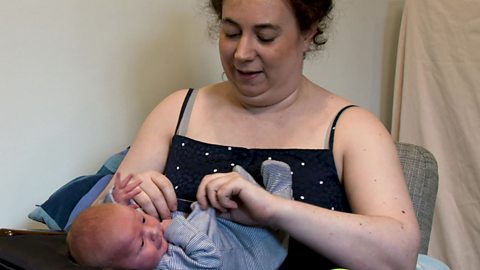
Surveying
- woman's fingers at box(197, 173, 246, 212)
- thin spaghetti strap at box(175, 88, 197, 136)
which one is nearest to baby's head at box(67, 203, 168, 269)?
woman's fingers at box(197, 173, 246, 212)

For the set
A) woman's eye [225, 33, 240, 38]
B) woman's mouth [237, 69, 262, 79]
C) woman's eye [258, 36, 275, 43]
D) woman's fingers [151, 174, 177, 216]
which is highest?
woman's eye [225, 33, 240, 38]

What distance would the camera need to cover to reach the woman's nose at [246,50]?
113cm

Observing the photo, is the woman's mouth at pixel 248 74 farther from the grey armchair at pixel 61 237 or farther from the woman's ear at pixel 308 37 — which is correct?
the grey armchair at pixel 61 237

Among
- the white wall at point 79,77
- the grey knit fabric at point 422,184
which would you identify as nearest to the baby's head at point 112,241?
the white wall at point 79,77

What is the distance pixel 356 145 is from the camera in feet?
3.67

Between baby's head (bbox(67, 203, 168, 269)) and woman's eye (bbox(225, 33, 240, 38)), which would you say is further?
woman's eye (bbox(225, 33, 240, 38))

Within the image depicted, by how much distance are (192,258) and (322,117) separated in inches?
18.1

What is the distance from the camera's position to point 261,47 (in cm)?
114

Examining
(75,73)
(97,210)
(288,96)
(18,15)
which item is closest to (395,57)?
(288,96)

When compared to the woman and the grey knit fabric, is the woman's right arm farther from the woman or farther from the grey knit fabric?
the grey knit fabric

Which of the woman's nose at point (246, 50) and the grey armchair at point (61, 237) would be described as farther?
the woman's nose at point (246, 50)

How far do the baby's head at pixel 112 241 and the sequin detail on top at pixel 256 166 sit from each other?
27 centimetres

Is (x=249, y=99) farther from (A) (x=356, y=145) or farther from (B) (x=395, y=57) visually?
(B) (x=395, y=57)

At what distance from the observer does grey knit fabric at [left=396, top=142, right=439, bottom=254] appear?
133 cm
